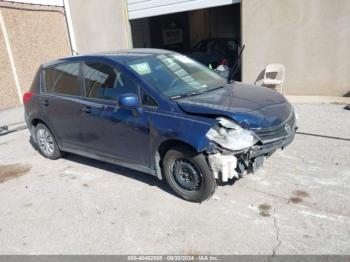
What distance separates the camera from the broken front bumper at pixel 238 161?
3576mm

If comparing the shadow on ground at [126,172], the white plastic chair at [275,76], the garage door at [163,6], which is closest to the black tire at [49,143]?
the shadow on ground at [126,172]

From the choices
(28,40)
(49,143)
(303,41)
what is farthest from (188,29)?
(49,143)

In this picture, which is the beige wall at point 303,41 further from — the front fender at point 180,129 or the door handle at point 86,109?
the front fender at point 180,129

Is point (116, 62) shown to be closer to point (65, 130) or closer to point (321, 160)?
point (65, 130)

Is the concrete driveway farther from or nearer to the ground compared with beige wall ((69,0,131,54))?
nearer to the ground

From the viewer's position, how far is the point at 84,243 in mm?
3461

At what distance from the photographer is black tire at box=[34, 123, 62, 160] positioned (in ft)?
18.6

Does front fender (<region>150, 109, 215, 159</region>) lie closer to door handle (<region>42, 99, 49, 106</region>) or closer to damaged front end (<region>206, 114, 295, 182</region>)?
damaged front end (<region>206, 114, 295, 182</region>)

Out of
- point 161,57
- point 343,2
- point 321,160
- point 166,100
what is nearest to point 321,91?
point 343,2

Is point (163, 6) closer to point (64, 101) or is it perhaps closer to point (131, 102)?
point (64, 101)

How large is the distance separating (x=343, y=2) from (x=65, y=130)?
20.8ft

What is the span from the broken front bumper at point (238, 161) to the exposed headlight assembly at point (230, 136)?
9 centimetres

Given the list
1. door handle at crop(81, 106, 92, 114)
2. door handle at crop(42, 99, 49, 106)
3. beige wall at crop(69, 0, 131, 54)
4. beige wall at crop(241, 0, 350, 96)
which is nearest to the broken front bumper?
door handle at crop(81, 106, 92, 114)

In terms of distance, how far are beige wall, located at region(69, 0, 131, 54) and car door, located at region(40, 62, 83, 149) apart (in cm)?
568
